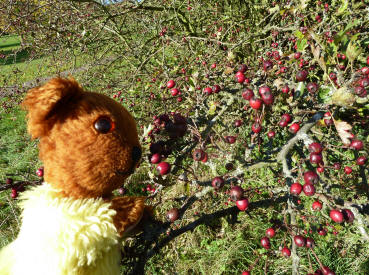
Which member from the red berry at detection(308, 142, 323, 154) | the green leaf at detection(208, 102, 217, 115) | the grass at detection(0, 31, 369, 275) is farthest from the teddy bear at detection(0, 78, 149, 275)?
the grass at detection(0, 31, 369, 275)

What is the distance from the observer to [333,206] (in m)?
0.95

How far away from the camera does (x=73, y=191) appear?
900 millimetres

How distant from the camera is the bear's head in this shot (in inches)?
33.5

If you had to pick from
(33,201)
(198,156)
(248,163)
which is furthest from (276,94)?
(33,201)

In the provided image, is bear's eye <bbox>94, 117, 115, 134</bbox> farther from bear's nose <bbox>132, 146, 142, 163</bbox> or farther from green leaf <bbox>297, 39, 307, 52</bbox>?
green leaf <bbox>297, 39, 307, 52</bbox>

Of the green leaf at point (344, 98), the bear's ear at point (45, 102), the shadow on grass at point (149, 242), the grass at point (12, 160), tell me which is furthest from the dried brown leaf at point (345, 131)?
the grass at point (12, 160)

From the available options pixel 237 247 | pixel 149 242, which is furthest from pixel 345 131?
pixel 237 247

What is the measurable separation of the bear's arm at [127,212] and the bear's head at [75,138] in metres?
0.09

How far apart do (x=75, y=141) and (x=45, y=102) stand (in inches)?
6.2

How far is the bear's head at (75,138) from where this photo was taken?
33.5 inches

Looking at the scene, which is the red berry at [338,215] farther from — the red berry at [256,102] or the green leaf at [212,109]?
the green leaf at [212,109]

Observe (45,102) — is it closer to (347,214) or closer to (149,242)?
(149,242)

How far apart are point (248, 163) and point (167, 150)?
13.4 inches

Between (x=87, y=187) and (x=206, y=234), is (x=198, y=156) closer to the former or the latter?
(x=87, y=187)
